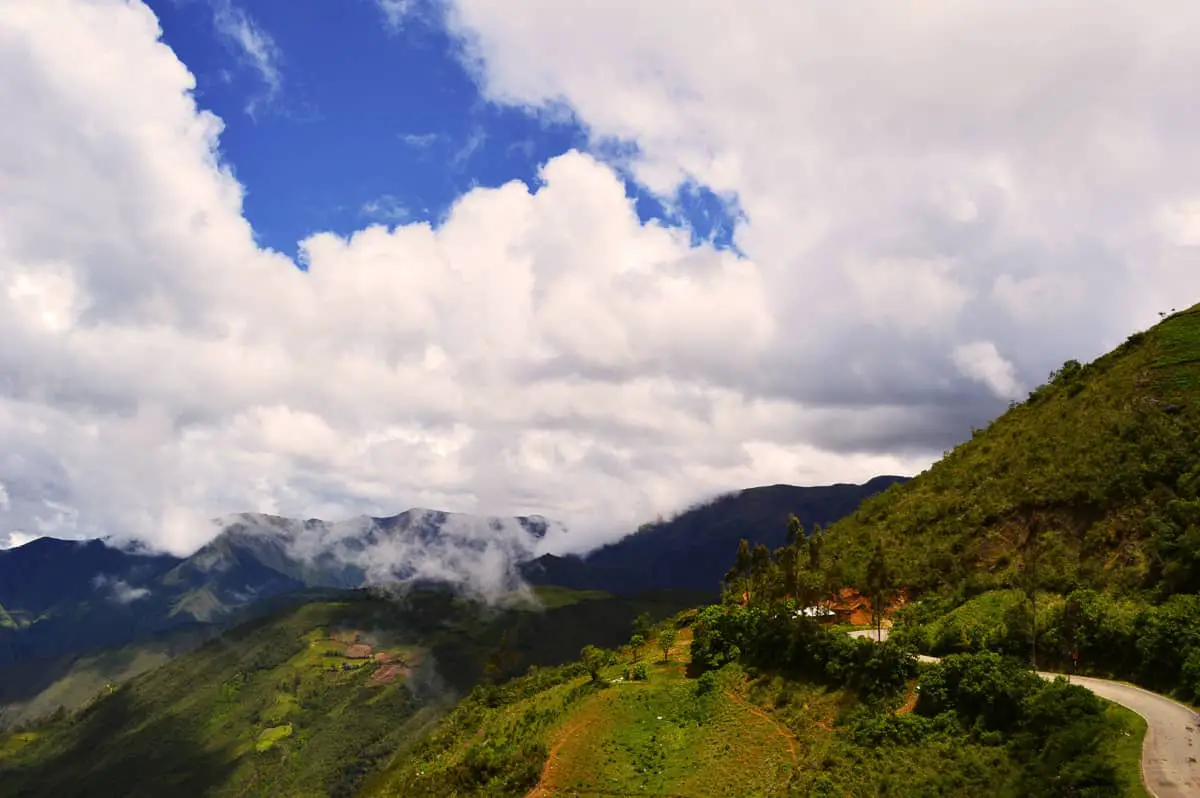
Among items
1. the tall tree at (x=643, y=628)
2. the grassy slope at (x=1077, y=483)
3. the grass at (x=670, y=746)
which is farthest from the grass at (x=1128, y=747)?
the tall tree at (x=643, y=628)

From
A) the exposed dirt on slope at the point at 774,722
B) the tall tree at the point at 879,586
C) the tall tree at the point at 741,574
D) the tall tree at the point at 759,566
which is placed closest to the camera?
the exposed dirt on slope at the point at 774,722

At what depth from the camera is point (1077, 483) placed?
79.6 meters

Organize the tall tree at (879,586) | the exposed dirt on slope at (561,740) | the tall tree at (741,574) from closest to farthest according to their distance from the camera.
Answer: the exposed dirt on slope at (561,740)
the tall tree at (879,586)
the tall tree at (741,574)

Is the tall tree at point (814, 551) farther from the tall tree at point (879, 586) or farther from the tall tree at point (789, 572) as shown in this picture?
the tall tree at point (879, 586)

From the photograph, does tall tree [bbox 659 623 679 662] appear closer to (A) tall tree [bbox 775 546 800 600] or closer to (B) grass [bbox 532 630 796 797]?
(B) grass [bbox 532 630 796 797]

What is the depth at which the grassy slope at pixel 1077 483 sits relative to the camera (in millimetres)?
71812

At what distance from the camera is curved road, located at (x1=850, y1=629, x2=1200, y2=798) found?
3712 cm

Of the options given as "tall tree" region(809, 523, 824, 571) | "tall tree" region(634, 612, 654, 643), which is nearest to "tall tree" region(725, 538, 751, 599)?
"tall tree" region(809, 523, 824, 571)

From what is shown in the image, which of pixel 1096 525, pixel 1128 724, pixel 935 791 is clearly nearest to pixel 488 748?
pixel 935 791

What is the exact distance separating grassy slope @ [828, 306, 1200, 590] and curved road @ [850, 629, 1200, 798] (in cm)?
2013

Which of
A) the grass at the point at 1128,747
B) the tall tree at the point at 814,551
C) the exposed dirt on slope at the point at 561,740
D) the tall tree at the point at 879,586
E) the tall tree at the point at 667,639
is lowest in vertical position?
the exposed dirt on slope at the point at 561,740

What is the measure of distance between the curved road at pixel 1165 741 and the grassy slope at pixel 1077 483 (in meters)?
20.1

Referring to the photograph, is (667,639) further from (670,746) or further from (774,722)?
(774,722)

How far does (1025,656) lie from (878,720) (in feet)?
47.3
